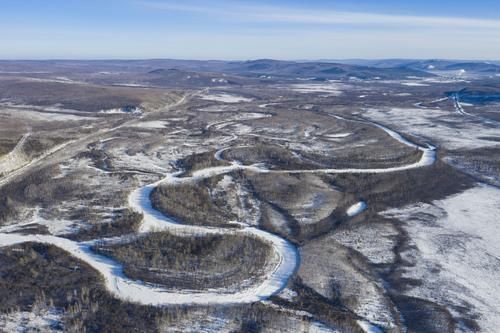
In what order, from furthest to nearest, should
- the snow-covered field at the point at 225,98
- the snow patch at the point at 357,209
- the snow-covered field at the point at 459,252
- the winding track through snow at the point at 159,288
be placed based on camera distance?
the snow-covered field at the point at 225,98, the snow patch at the point at 357,209, the snow-covered field at the point at 459,252, the winding track through snow at the point at 159,288

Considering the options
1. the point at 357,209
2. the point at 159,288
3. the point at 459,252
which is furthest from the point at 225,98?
the point at 159,288

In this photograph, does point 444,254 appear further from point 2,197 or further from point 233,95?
point 233,95

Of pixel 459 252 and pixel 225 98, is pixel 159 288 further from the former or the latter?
pixel 225 98

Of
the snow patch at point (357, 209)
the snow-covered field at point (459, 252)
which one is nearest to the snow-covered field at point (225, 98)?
the snow patch at point (357, 209)

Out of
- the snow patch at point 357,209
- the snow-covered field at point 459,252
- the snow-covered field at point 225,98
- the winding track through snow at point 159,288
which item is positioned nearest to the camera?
the winding track through snow at point 159,288

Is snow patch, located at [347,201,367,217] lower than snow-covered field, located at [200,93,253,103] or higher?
higher

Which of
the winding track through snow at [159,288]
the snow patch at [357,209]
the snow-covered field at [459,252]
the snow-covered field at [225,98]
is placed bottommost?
the snow-covered field at [225,98]

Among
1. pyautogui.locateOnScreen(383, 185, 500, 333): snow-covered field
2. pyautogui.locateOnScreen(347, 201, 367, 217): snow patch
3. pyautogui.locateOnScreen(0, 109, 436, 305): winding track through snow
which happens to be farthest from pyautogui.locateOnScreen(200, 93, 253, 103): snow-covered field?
pyautogui.locateOnScreen(383, 185, 500, 333): snow-covered field

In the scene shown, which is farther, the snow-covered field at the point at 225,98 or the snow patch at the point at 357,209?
the snow-covered field at the point at 225,98

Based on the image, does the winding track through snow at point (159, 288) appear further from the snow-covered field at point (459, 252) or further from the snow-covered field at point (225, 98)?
the snow-covered field at point (225, 98)

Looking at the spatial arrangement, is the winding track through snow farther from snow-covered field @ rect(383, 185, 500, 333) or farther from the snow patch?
the snow patch

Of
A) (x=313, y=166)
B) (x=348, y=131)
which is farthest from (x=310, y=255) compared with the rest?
(x=348, y=131)
